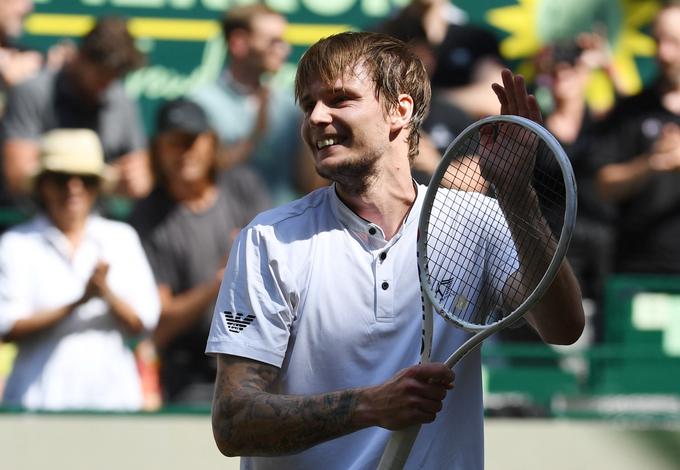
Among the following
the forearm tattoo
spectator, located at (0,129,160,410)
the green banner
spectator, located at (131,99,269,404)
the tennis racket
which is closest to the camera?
the forearm tattoo

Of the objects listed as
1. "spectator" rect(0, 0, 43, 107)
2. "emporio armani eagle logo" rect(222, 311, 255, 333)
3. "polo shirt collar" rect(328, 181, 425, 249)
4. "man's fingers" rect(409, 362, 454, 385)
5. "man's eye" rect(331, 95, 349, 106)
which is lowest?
"man's fingers" rect(409, 362, 454, 385)

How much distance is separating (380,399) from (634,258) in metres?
4.17

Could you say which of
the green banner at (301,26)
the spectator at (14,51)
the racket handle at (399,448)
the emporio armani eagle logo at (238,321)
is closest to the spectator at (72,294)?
the spectator at (14,51)

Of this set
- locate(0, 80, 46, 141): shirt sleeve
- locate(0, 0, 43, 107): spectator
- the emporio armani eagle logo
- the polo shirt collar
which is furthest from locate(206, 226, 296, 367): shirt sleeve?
locate(0, 0, 43, 107): spectator

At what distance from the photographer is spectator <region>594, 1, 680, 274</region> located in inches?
251

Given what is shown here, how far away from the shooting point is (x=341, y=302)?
277 cm

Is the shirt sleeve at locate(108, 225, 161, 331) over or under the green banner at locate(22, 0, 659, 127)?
under

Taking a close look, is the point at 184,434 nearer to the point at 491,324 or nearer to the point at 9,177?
the point at 9,177

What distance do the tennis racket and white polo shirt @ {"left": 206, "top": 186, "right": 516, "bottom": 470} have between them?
0.25ft

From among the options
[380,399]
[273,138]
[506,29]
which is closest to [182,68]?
[273,138]

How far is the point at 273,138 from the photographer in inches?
253

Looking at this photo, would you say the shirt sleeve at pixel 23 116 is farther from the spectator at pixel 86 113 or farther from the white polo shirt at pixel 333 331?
the white polo shirt at pixel 333 331

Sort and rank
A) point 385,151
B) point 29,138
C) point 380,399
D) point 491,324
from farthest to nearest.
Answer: point 29,138 → point 385,151 → point 491,324 → point 380,399

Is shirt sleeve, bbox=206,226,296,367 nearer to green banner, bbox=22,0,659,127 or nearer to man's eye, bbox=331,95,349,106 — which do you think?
man's eye, bbox=331,95,349,106
